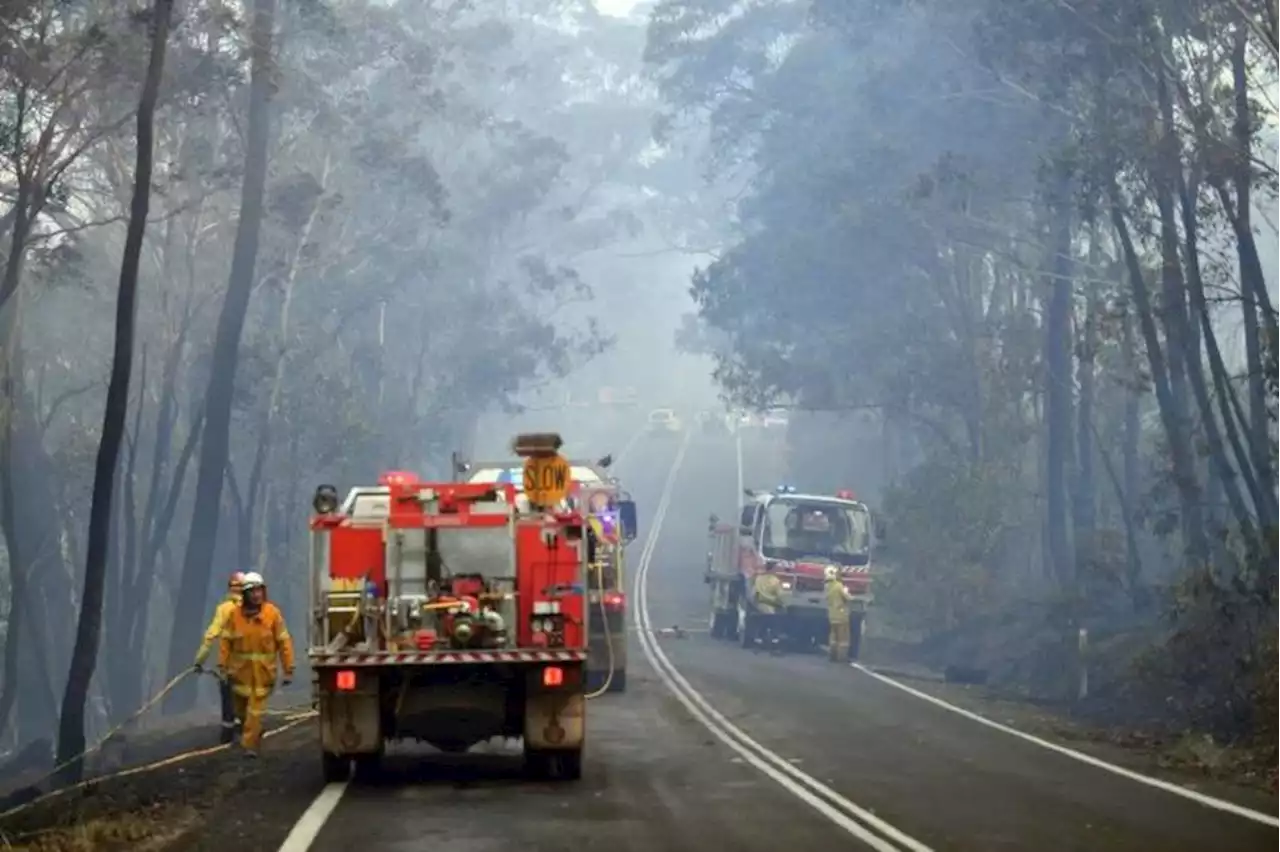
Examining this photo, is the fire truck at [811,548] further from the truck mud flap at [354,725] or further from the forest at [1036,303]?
the truck mud flap at [354,725]

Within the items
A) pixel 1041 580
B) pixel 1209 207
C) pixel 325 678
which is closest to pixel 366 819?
pixel 325 678

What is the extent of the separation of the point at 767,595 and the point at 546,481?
19685mm

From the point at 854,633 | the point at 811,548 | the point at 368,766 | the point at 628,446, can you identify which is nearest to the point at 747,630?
the point at 854,633

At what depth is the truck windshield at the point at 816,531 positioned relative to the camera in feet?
121

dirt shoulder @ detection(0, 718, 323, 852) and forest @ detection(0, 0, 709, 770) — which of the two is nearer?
dirt shoulder @ detection(0, 718, 323, 852)

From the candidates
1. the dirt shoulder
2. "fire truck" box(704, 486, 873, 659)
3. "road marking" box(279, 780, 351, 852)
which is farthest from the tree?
"road marking" box(279, 780, 351, 852)

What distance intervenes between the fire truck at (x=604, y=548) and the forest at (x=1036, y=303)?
263 inches

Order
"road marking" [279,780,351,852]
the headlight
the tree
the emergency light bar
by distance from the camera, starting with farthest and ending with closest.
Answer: the tree < the emergency light bar < the headlight < "road marking" [279,780,351,852]

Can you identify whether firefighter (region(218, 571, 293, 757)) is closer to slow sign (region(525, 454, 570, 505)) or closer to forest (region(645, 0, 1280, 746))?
slow sign (region(525, 454, 570, 505))

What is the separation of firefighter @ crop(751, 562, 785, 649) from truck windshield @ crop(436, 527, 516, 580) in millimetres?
19906

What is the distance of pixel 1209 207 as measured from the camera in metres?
31.9

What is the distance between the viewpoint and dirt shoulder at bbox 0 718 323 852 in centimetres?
1410

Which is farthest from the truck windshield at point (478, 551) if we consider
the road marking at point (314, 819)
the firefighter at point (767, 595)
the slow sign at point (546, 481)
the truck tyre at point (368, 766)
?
the firefighter at point (767, 595)

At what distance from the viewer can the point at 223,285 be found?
46.5 meters
